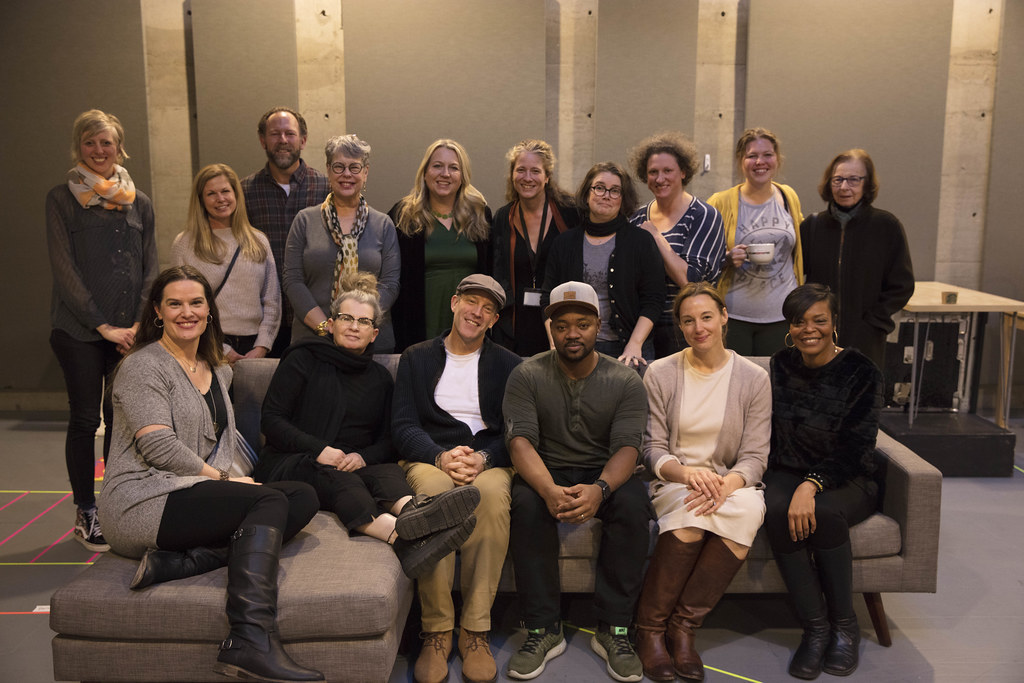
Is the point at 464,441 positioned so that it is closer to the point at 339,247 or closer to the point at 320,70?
the point at 339,247

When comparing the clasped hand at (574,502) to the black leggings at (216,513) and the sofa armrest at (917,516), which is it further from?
the sofa armrest at (917,516)

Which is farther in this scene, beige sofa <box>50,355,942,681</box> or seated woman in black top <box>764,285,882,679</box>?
seated woman in black top <box>764,285,882,679</box>

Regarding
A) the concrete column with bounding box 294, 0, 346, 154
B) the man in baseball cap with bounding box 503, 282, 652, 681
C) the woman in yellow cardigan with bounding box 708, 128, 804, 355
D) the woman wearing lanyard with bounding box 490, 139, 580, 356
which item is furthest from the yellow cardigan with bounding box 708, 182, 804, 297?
the concrete column with bounding box 294, 0, 346, 154

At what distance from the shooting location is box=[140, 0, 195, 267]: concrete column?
5.63 meters

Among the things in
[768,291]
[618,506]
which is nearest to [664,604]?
[618,506]

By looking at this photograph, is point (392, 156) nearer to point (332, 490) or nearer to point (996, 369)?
point (332, 490)

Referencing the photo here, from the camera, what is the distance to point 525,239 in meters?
3.73

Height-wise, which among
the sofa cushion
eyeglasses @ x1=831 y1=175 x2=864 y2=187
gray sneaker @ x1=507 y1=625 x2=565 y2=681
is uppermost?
eyeglasses @ x1=831 y1=175 x2=864 y2=187

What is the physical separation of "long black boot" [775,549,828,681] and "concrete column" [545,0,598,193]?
3575 millimetres

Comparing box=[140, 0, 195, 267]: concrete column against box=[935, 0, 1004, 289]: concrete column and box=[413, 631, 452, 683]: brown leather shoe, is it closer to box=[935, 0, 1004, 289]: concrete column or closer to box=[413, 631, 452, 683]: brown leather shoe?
box=[413, 631, 452, 683]: brown leather shoe

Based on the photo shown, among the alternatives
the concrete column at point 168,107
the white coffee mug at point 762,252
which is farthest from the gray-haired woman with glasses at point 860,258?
the concrete column at point 168,107

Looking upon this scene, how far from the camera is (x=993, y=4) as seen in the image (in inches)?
220

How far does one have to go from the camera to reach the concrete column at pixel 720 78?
A: 5625 mm

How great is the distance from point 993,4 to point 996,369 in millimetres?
2466
